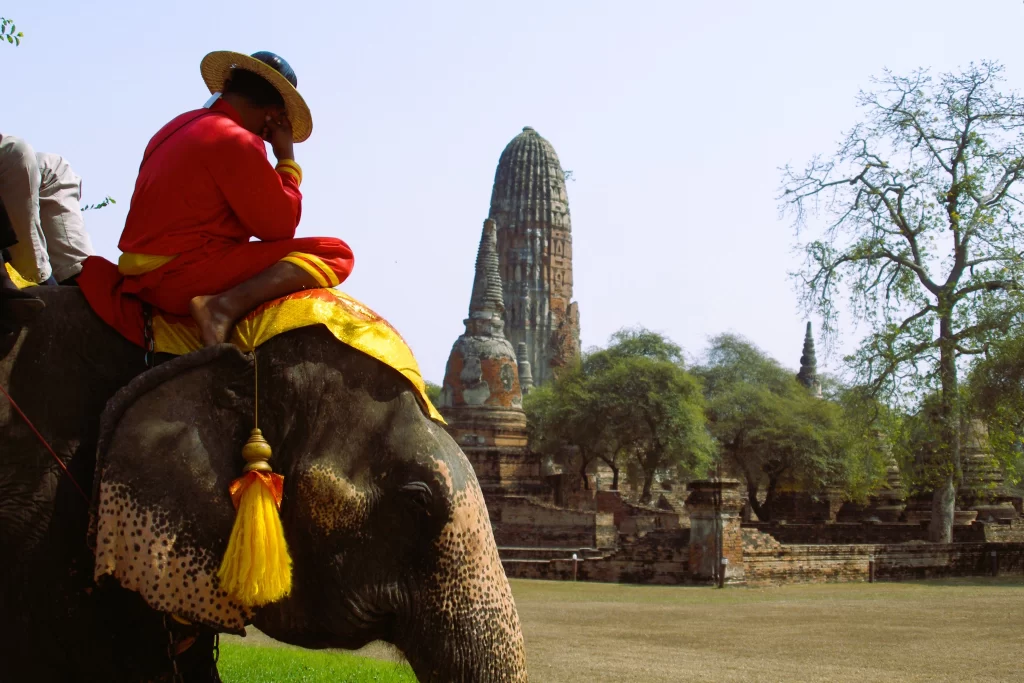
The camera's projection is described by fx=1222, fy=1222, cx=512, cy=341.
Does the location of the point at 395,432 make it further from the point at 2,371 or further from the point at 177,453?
the point at 2,371

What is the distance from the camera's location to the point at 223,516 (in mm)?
2408

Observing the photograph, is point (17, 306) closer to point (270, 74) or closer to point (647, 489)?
point (270, 74)

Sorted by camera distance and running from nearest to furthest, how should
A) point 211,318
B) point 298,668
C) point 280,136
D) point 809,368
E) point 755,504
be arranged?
point 211,318 → point 280,136 → point 298,668 → point 755,504 → point 809,368

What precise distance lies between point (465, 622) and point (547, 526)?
28071mm

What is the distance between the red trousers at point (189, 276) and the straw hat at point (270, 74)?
36 centimetres

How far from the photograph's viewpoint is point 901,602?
53.2 ft

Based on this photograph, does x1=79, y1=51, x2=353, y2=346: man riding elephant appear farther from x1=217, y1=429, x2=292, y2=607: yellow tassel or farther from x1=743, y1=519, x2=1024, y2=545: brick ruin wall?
x1=743, y1=519, x2=1024, y2=545: brick ruin wall

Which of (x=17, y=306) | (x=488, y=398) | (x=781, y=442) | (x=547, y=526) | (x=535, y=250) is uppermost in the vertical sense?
(x=535, y=250)

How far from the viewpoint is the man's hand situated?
117 inches

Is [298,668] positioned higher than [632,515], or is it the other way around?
[632,515]

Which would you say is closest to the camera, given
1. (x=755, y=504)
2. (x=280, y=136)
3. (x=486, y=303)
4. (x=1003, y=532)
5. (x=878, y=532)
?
(x=280, y=136)

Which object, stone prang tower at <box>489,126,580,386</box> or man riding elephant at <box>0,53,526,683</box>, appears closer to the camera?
man riding elephant at <box>0,53,526,683</box>

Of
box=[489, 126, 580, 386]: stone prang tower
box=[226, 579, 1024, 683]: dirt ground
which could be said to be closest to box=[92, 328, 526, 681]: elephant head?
box=[226, 579, 1024, 683]: dirt ground

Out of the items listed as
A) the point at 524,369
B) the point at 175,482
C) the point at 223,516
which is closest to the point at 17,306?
the point at 175,482
